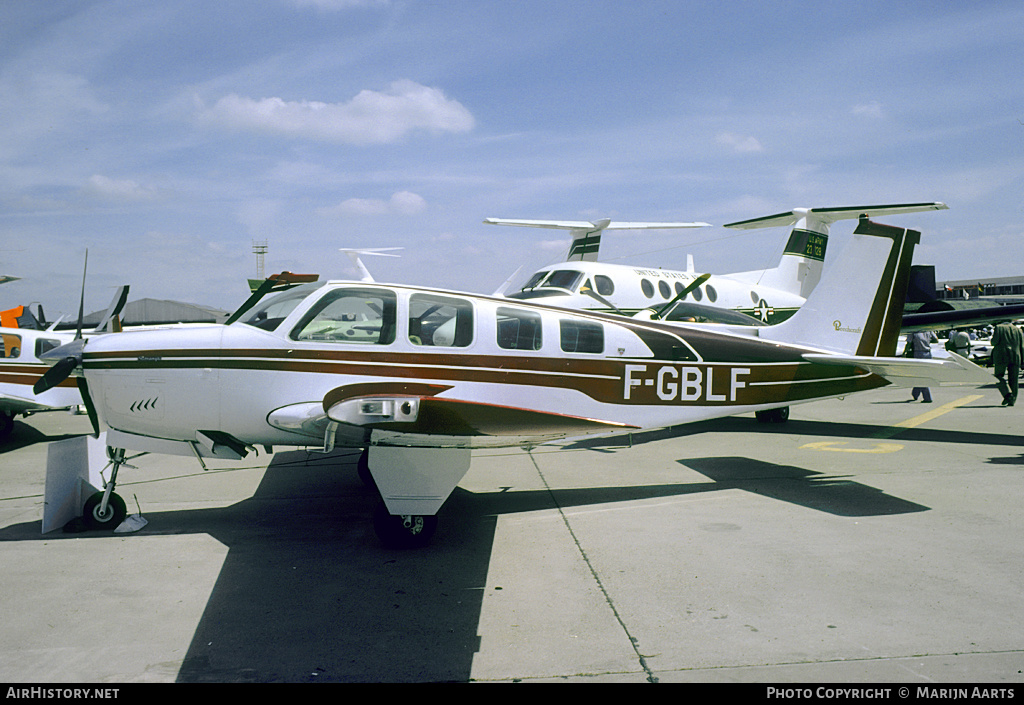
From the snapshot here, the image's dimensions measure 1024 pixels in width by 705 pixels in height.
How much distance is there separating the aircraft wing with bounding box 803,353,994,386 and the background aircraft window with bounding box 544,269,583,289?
6.02m

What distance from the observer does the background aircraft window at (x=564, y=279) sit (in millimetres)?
13055

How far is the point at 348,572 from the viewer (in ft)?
16.4

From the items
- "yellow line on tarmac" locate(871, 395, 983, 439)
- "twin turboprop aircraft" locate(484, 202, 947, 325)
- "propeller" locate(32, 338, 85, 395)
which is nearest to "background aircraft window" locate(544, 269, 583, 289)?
"twin turboprop aircraft" locate(484, 202, 947, 325)

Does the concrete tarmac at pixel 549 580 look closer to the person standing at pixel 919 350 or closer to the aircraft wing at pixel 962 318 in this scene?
the aircraft wing at pixel 962 318

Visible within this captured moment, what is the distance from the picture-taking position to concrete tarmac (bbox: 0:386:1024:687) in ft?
11.8

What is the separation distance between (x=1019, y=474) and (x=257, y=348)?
29.0ft

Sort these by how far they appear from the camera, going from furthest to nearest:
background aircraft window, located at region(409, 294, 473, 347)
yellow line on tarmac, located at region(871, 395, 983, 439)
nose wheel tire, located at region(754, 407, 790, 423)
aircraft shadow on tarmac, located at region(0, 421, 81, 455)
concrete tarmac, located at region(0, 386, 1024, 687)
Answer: nose wheel tire, located at region(754, 407, 790, 423), yellow line on tarmac, located at region(871, 395, 983, 439), aircraft shadow on tarmac, located at region(0, 421, 81, 455), background aircraft window, located at region(409, 294, 473, 347), concrete tarmac, located at region(0, 386, 1024, 687)

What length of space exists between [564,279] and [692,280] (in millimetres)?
4177

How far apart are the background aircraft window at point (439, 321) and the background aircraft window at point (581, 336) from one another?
39.2 inches

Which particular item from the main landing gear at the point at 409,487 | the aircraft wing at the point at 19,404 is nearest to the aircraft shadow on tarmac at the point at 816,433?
the main landing gear at the point at 409,487

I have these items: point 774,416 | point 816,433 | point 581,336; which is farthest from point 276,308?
point 774,416

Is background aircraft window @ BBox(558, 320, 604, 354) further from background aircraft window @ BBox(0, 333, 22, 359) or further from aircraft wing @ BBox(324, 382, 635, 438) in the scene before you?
background aircraft window @ BBox(0, 333, 22, 359)

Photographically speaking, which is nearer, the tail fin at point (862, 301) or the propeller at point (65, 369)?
the propeller at point (65, 369)
